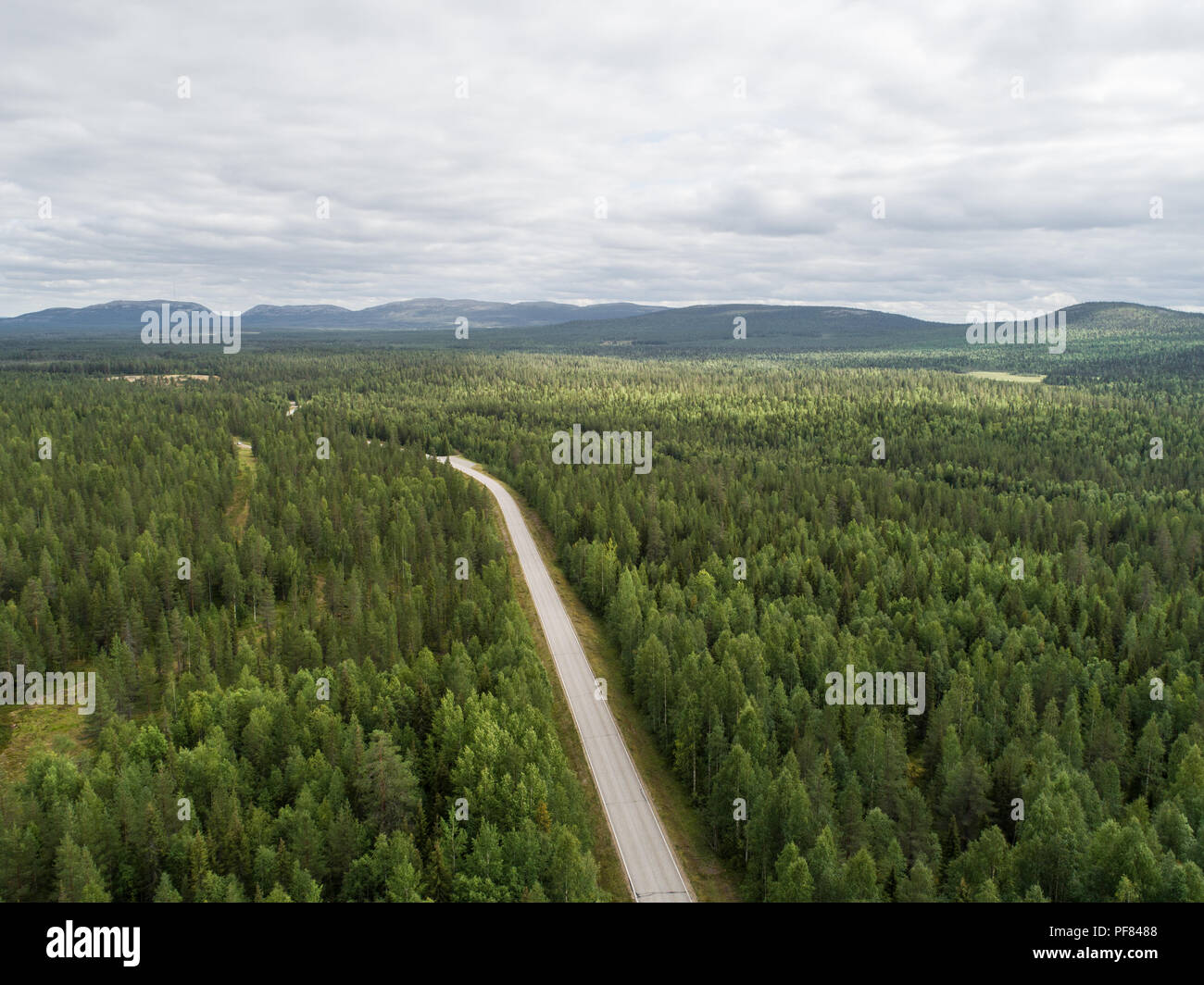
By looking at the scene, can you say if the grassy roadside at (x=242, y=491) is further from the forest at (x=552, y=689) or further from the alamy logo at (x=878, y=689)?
the alamy logo at (x=878, y=689)

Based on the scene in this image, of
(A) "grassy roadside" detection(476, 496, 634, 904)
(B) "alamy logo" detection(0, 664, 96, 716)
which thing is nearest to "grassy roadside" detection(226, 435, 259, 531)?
(B) "alamy logo" detection(0, 664, 96, 716)

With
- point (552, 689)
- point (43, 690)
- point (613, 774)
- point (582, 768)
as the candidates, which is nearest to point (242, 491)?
point (43, 690)

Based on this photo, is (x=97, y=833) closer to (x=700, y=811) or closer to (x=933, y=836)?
(x=700, y=811)

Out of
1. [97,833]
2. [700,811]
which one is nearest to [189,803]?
[97,833]

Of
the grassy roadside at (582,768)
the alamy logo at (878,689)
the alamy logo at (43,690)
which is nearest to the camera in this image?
the grassy roadside at (582,768)
